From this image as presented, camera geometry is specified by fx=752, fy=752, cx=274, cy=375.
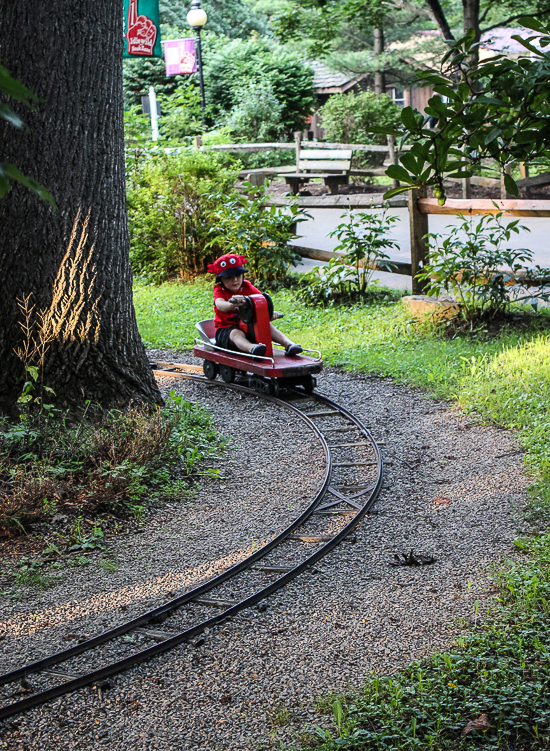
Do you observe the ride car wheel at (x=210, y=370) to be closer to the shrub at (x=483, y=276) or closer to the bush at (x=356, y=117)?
the shrub at (x=483, y=276)

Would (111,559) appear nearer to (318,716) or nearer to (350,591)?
(350,591)

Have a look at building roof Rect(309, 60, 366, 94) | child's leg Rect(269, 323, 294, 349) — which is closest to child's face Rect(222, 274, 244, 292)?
child's leg Rect(269, 323, 294, 349)

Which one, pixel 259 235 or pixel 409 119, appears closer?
pixel 409 119

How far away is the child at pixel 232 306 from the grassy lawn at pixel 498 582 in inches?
61.1

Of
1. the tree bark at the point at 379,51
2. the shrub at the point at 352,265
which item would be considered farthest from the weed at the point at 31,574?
the tree bark at the point at 379,51

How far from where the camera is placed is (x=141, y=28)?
13.6 metres

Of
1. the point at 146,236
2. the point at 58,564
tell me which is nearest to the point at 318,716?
the point at 58,564

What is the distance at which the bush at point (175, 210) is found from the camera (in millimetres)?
14086

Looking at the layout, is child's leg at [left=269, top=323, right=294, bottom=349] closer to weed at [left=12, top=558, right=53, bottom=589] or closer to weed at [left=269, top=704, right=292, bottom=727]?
weed at [left=12, top=558, right=53, bottom=589]

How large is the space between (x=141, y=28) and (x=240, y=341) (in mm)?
8107

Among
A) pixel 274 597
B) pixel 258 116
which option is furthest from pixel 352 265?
pixel 258 116

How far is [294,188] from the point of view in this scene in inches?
814

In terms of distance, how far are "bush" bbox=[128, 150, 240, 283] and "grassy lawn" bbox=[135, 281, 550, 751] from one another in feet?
9.77

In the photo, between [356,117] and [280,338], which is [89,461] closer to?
[280,338]
